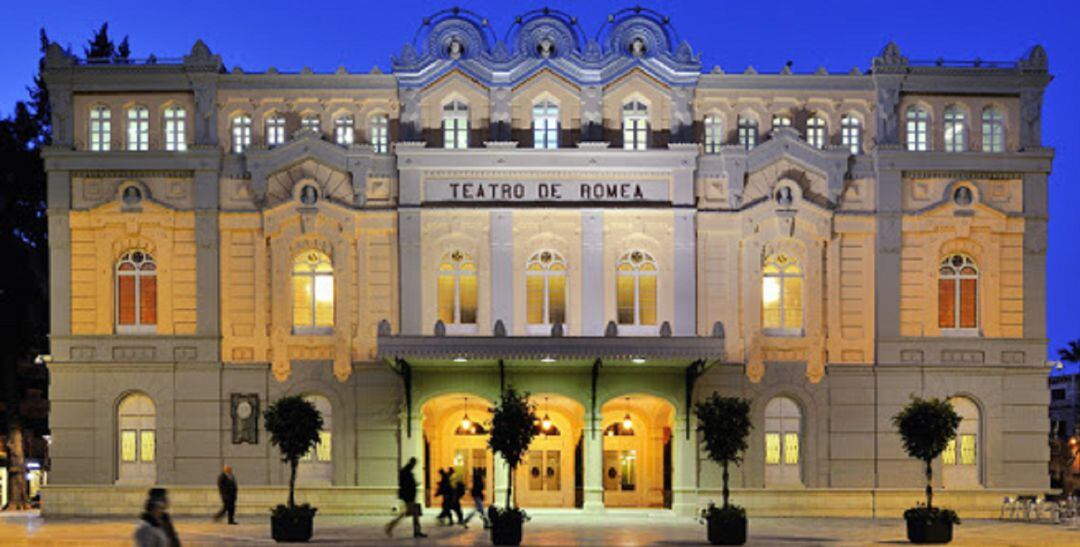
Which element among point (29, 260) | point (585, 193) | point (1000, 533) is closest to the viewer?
point (1000, 533)

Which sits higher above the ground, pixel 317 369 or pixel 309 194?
pixel 309 194

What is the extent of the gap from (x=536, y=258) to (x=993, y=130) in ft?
49.3

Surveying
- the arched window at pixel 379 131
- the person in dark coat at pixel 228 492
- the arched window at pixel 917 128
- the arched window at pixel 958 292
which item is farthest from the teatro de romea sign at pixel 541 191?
the person in dark coat at pixel 228 492

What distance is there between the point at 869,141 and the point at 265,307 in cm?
1953

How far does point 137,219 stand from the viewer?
1667 inches

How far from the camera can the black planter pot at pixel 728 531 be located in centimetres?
3259

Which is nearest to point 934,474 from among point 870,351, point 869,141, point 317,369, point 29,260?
point 870,351

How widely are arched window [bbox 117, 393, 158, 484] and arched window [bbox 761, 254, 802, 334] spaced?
19248 mm

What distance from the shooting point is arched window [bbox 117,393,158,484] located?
4234 cm

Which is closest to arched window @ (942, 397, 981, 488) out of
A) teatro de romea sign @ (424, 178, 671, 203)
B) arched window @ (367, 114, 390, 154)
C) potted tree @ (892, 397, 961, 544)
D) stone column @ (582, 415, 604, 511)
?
potted tree @ (892, 397, 961, 544)

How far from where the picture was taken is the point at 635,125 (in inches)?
1692

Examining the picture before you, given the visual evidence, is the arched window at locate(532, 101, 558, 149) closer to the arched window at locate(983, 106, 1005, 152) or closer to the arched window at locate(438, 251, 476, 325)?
the arched window at locate(438, 251, 476, 325)

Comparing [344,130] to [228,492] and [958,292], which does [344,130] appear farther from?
[958,292]

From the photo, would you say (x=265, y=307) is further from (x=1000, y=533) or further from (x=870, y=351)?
(x=1000, y=533)
